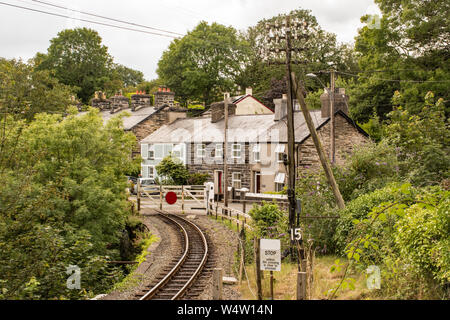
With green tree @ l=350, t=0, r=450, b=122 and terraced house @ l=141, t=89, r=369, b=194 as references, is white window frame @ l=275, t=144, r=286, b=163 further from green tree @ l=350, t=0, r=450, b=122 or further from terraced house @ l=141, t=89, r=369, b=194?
green tree @ l=350, t=0, r=450, b=122

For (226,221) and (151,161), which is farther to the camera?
(151,161)

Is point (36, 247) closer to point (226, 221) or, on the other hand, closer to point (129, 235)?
point (129, 235)

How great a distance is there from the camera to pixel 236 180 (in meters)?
33.8

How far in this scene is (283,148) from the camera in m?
30.7

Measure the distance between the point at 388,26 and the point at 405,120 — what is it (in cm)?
820

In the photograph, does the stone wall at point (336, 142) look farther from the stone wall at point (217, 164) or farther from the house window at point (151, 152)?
the house window at point (151, 152)

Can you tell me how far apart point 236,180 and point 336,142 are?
828 cm

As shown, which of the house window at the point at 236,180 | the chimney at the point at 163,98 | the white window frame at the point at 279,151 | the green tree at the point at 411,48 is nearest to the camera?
the green tree at the point at 411,48

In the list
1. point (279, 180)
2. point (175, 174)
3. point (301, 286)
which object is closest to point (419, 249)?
point (301, 286)

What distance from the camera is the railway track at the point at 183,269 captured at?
39.9 feet

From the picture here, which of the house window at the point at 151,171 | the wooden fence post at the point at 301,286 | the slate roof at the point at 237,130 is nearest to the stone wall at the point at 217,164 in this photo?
the slate roof at the point at 237,130

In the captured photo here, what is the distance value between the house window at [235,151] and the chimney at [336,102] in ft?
22.8
